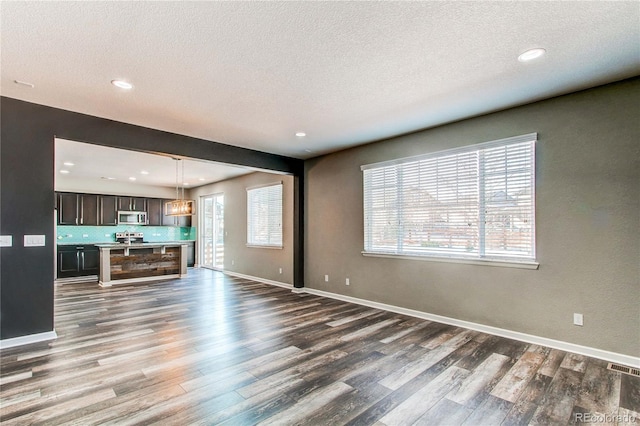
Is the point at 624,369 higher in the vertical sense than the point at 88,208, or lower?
lower

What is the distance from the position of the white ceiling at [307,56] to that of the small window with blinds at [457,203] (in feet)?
2.05

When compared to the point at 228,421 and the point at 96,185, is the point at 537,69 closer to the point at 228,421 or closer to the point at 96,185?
the point at 228,421

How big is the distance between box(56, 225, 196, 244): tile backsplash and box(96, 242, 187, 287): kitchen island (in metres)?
1.34

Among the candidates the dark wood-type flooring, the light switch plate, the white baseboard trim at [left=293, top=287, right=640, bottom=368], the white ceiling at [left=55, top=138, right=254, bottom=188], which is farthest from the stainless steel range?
the white baseboard trim at [left=293, top=287, right=640, bottom=368]

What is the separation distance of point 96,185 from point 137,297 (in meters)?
4.97

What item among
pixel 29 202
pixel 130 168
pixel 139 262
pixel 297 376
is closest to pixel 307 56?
pixel 297 376

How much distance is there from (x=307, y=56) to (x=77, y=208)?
29.2 feet

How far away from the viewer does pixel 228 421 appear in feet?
6.83

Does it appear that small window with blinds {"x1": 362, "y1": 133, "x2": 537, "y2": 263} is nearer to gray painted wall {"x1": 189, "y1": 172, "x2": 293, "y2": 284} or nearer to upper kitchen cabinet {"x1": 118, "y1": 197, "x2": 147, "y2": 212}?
gray painted wall {"x1": 189, "y1": 172, "x2": 293, "y2": 284}

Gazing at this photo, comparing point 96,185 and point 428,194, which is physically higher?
point 96,185

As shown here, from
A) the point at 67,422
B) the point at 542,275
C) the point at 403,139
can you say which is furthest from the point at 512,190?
the point at 67,422

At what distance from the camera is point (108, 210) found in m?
9.06

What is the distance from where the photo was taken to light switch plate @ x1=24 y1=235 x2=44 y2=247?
3.54 m

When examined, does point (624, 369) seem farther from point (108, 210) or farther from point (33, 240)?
point (108, 210)
